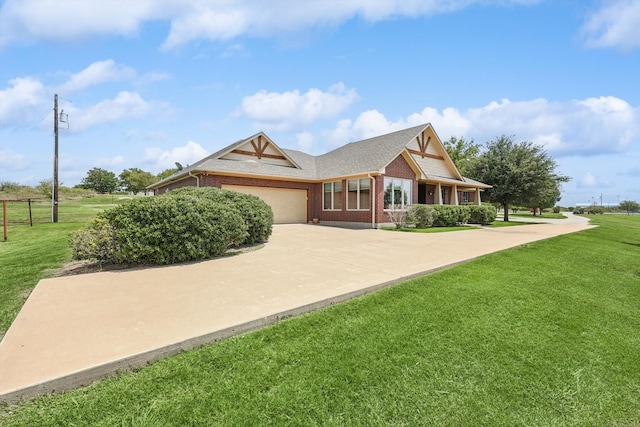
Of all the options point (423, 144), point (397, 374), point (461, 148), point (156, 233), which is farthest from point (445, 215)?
point (461, 148)

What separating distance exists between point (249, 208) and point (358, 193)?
880 cm

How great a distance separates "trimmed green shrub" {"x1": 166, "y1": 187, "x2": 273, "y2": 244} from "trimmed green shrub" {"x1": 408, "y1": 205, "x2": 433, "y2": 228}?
29.6ft

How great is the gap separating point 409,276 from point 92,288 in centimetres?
542

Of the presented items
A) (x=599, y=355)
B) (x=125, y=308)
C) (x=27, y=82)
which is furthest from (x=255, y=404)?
(x=27, y=82)

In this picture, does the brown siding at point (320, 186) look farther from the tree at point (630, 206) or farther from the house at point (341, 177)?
the tree at point (630, 206)

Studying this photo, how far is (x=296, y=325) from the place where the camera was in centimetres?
329

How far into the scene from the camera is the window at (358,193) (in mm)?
15734

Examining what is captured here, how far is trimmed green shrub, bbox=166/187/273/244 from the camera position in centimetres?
839

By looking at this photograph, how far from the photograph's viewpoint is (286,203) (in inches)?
715

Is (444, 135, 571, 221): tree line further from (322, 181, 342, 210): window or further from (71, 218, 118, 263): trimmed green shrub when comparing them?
(71, 218, 118, 263): trimmed green shrub

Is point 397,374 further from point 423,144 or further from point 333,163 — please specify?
point 423,144

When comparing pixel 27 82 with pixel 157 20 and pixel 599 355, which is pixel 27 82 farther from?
pixel 599 355

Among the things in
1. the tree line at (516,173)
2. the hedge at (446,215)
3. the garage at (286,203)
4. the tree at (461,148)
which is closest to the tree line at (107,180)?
the garage at (286,203)

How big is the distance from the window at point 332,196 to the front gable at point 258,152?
269cm
